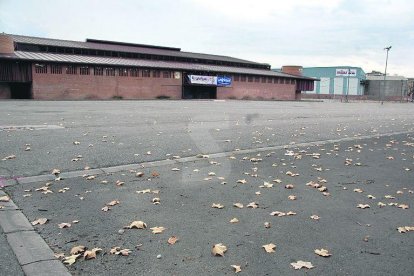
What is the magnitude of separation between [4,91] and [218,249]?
140 feet

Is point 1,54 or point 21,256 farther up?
point 1,54

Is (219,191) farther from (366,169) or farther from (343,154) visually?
(343,154)

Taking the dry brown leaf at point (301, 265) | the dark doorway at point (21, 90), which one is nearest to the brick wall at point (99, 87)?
the dark doorway at point (21, 90)

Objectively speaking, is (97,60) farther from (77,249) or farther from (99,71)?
(77,249)

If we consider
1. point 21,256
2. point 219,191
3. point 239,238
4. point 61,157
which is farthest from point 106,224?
point 61,157

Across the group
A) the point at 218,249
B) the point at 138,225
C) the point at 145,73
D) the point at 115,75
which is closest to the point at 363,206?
the point at 218,249

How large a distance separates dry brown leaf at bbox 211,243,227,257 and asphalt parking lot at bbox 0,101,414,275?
70 millimetres

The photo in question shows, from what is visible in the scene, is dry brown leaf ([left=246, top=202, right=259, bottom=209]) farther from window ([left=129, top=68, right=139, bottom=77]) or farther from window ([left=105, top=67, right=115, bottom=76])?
window ([left=129, top=68, right=139, bottom=77])

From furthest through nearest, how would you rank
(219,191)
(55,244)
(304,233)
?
(219,191) → (304,233) → (55,244)

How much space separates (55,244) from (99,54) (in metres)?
52.9

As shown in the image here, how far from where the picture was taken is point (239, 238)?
421cm

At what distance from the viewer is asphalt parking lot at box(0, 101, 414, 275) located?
3721 millimetres

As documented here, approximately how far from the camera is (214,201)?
554cm

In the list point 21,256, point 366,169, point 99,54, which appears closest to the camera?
point 21,256
